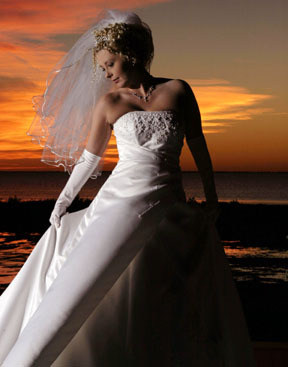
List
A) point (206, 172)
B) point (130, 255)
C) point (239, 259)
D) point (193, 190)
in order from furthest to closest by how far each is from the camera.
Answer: point (193, 190), point (239, 259), point (206, 172), point (130, 255)

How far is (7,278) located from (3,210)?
848cm

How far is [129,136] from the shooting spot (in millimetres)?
2244

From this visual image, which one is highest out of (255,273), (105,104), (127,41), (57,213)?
(127,41)

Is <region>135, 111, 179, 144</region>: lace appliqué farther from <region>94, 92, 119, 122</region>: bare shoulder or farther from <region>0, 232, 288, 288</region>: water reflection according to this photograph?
<region>0, 232, 288, 288</region>: water reflection

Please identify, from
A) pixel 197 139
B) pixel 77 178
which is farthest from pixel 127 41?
pixel 77 178

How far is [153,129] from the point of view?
2205mm

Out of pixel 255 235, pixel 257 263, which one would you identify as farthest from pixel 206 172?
pixel 255 235

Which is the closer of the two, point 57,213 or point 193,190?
point 57,213

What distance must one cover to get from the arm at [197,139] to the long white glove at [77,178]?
38cm

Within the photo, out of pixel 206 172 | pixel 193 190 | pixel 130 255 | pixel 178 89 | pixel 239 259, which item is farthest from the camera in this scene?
pixel 193 190

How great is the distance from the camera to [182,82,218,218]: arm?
2.30m

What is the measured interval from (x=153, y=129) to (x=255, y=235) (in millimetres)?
10910

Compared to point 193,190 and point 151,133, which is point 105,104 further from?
point 193,190

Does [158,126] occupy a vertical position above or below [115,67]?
below
